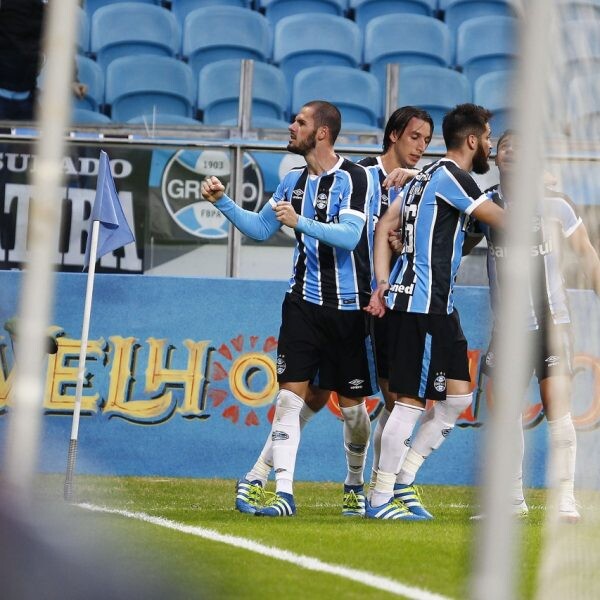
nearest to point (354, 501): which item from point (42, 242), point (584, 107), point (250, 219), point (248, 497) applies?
point (248, 497)

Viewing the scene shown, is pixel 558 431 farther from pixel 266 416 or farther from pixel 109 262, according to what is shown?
pixel 109 262

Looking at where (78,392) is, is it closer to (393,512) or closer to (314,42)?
(393,512)

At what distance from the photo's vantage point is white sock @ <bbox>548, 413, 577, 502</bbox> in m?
5.93

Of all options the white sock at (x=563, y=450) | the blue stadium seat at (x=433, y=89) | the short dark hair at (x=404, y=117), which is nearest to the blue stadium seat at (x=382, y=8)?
the blue stadium seat at (x=433, y=89)

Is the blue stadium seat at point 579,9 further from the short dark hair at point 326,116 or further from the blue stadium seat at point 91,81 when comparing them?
the blue stadium seat at point 91,81

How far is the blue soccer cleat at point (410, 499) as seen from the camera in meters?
6.48

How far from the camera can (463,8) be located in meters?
13.9

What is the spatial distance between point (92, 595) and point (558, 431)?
402cm

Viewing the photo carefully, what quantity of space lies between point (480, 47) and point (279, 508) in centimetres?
789

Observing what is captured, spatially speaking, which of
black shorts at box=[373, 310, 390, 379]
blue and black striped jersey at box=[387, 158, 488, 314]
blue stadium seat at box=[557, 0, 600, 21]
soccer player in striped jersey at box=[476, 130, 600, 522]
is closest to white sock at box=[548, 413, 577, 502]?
soccer player in striped jersey at box=[476, 130, 600, 522]

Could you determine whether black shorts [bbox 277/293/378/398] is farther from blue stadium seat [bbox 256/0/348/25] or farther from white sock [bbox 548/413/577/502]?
blue stadium seat [bbox 256/0/348/25]

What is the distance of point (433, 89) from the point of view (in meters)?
11.7

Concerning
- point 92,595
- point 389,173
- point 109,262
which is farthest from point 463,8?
point 92,595

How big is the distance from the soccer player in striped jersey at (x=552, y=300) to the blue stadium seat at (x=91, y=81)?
6.02 m
